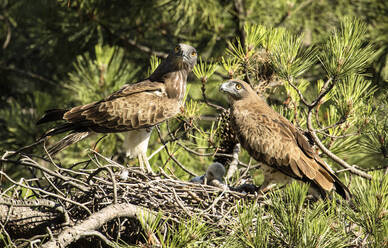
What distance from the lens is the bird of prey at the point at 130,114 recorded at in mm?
4629

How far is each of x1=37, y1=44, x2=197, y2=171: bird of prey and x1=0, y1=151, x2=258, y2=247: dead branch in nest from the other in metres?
0.65

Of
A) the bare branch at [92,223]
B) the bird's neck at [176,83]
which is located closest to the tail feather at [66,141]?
the bird's neck at [176,83]

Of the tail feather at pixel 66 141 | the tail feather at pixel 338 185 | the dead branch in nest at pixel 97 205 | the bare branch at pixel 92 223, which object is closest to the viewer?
the bare branch at pixel 92 223

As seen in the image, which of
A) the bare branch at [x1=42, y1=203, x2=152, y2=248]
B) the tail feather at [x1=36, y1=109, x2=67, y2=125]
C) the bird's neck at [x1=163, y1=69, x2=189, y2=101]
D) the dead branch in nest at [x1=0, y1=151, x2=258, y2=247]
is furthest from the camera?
the bird's neck at [x1=163, y1=69, x2=189, y2=101]

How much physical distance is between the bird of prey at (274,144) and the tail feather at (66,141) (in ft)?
4.29

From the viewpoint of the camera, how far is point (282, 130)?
4.23 m

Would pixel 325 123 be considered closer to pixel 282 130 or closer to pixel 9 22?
pixel 282 130

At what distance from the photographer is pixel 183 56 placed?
4945 mm

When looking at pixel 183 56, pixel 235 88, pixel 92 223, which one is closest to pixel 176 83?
pixel 183 56

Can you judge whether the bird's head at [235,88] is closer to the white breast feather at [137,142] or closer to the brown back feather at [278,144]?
the brown back feather at [278,144]

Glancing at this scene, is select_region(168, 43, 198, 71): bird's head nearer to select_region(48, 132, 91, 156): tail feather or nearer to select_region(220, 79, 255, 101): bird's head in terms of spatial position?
select_region(220, 79, 255, 101): bird's head

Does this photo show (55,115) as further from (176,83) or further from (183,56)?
(183,56)

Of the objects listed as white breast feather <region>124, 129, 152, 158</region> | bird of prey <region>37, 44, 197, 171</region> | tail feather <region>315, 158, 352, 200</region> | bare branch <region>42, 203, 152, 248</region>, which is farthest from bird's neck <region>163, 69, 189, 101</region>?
bare branch <region>42, 203, 152, 248</region>

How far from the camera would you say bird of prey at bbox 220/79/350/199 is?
4.04m
